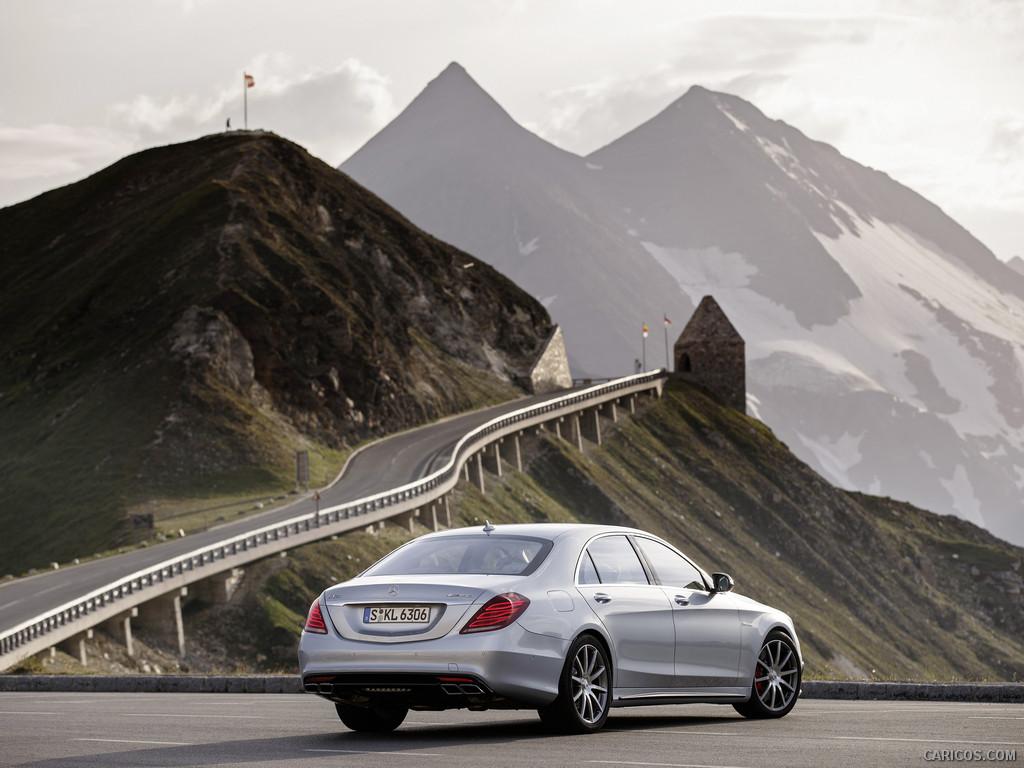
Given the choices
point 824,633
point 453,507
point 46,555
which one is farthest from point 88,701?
point 824,633

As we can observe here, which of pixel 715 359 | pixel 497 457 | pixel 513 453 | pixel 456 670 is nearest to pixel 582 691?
A: pixel 456 670

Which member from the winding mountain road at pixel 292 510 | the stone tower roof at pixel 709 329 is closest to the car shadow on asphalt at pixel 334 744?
the winding mountain road at pixel 292 510

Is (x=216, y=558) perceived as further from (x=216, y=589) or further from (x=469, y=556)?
(x=469, y=556)

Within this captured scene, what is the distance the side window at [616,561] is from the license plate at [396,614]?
5.59ft

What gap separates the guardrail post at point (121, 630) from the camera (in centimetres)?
4328

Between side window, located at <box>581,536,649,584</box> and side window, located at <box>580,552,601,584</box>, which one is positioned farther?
side window, located at <box>581,536,649,584</box>

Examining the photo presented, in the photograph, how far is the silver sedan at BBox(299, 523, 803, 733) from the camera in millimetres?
10867

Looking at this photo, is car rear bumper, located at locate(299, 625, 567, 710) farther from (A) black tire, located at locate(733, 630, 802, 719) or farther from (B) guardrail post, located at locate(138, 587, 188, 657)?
(B) guardrail post, located at locate(138, 587, 188, 657)

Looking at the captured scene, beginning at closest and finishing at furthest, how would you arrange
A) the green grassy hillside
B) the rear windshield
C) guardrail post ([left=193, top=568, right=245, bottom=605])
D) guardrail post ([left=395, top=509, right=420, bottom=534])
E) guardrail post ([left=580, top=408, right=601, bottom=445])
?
the rear windshield < guardrail post ([left=193, top=568, right=245, bottom=605]) < guardrail post ([left=395, top=509, right=420, bottom=534]) < the green grassy hillside < guardrail post ([left=580, top=408, right=601, bottom=445])

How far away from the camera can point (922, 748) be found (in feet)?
33.4

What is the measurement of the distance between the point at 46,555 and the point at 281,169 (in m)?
59.9

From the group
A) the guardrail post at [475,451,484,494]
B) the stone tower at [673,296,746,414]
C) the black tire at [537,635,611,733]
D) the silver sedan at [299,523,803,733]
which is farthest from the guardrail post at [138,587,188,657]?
the stone tower at [673,296,746,414]

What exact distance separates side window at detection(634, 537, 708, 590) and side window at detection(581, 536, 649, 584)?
0.57ft

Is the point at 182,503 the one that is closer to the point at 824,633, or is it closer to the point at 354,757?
the point at 824,633
